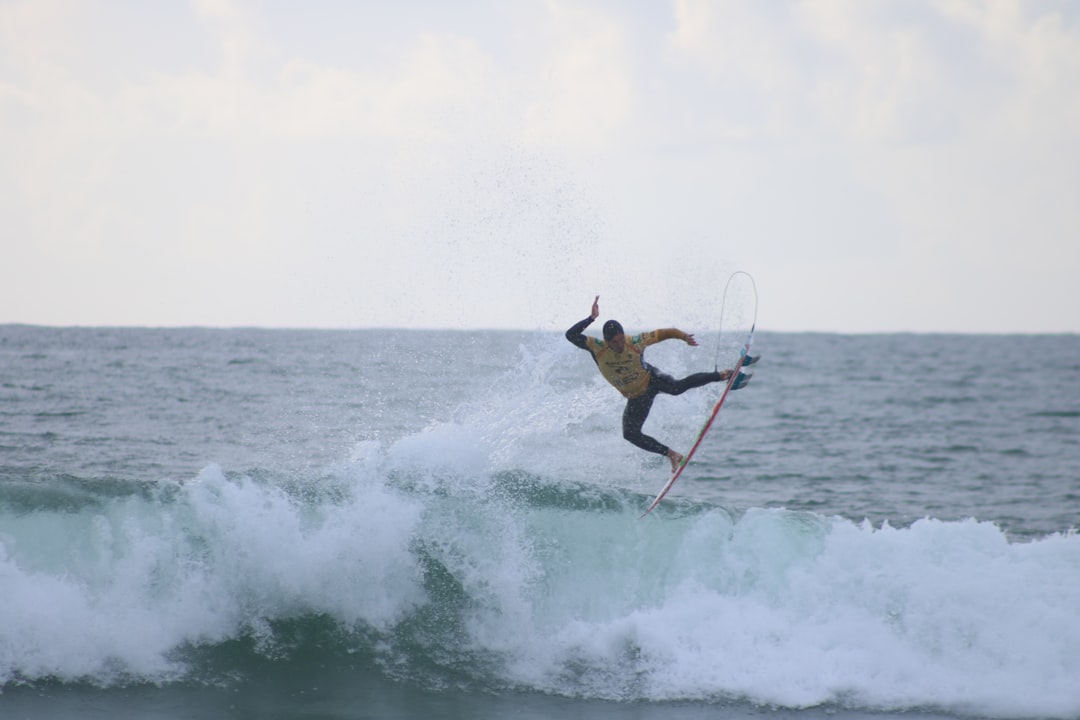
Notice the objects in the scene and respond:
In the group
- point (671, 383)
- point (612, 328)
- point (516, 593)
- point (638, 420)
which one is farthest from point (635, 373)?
point (516, 593)

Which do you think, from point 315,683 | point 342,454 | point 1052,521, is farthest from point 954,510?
point 315,683

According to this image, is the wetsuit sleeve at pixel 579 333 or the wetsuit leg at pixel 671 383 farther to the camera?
the wetsuit leg at pixel 671 383

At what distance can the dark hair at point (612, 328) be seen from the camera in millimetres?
9695

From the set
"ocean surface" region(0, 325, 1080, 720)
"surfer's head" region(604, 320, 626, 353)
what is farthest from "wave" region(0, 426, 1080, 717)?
"surfer's head" region(604, 320, 626, 353)

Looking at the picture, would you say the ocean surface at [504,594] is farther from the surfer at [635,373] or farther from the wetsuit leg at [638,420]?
the surfer at [635,373]

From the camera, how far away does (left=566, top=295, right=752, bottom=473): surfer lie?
9.73 m

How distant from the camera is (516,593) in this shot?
10211mm

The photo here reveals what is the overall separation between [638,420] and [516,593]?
223 centimetres

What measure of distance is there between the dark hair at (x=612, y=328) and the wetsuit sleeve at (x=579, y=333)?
0.24 metres

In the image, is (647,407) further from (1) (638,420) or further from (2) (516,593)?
(2) (516,593)

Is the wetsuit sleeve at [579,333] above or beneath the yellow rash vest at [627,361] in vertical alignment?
above

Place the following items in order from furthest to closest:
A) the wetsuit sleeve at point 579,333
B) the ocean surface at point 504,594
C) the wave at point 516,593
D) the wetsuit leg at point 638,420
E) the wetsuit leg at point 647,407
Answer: the wetsuit leg at point 638,420 < the wetsuit leg at point 647,407 < the wetsuit sleeve at point 579,333 < the wave at point 516,593 < the ocean surface at point 504,594

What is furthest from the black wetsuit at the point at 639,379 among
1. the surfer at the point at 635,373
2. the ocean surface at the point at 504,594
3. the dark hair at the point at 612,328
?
the ocean surface at the point at 504,594

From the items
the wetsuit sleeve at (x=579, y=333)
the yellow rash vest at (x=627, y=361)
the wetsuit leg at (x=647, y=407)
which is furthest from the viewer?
the wetsuit leg at (x=647, y=407)
